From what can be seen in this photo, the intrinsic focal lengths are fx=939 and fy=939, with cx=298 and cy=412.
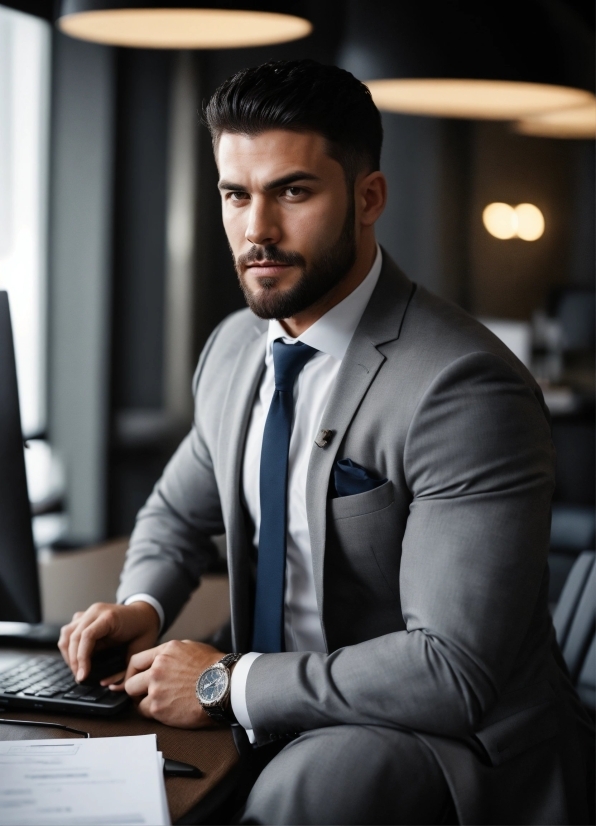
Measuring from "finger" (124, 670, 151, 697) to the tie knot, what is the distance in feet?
1.69

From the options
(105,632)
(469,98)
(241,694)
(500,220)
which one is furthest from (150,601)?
(500,220)

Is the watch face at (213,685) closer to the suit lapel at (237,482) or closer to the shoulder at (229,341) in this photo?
the suit lapel at (237,482)

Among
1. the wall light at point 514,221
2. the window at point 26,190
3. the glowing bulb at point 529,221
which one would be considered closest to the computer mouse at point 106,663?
the window at point 26,190

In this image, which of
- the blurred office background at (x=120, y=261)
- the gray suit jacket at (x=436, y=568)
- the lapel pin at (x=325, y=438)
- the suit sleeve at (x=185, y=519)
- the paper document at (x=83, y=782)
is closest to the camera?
the paper document at (x=83, y=782)

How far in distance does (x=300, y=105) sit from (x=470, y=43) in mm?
639

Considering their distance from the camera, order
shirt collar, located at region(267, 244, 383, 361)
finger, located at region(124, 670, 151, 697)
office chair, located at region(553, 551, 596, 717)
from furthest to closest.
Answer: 1. office chair, located at region(553, 551, 596, 717)
2. shirt collar, located at region(267, 244, 383, 361)
3. finger, located at region(124, 670, 151, 697)

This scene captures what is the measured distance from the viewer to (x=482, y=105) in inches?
120

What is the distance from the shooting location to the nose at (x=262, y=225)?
4.85 feet

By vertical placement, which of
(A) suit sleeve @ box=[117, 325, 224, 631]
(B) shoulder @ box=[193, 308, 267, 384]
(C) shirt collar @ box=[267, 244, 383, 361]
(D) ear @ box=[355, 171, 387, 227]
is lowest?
(A) suit sleeve @ box=[117, 325, 224, 631]

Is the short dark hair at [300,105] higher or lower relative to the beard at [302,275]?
higher

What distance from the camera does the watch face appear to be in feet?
4.26

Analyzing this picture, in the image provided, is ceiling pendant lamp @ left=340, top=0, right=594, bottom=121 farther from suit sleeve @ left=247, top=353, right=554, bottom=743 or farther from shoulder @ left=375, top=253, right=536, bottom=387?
suit sleeve @ left=247, top=353, right=554, bottom=743

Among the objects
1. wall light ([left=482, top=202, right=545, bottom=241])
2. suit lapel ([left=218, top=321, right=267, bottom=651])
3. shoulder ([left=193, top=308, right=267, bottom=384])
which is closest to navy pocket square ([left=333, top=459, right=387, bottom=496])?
suit lapel ([left=218, top=321, right=267, bottom=651])

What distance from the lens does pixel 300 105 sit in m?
1.46
